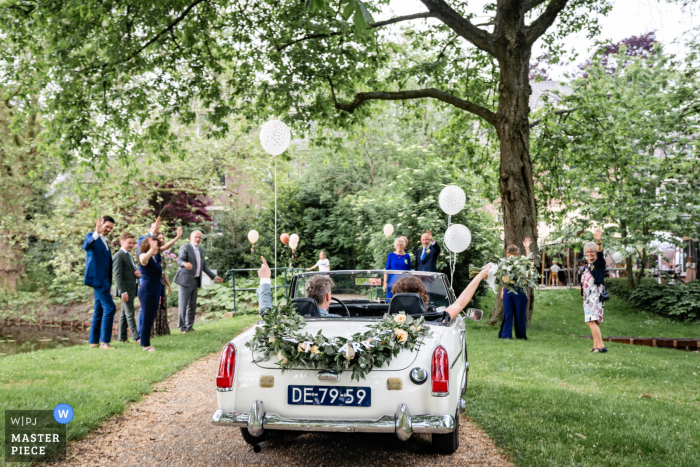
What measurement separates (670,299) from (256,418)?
19.4m

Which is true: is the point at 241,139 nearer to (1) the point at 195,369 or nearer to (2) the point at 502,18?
(2) the point at 502,18

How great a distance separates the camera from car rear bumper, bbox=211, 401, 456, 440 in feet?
12.6

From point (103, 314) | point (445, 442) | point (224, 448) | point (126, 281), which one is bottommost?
point (224, 448)

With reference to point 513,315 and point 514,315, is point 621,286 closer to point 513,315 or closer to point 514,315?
point 514,315

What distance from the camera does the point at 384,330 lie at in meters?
4.20

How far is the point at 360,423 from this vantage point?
3920 mm

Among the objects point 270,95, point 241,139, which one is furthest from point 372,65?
point 241,139

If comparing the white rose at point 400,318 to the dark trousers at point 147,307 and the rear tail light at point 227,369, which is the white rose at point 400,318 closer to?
the rear tail light at point 227,369

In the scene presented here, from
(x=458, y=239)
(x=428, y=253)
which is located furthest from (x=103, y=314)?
(x=458, y=239)

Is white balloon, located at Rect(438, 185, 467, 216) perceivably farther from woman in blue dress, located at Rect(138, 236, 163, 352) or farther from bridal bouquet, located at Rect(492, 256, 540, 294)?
bridal bouquet, located at Rect(492, 256, 540, 294)

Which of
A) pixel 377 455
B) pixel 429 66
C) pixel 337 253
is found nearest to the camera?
pixel 377 455

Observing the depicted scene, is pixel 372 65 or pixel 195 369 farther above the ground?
pixel 372 65

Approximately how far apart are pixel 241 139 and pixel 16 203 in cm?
856

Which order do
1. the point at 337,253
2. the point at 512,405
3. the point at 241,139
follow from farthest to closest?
the point at 337,253
the point at 241,139
the point at 512,405
